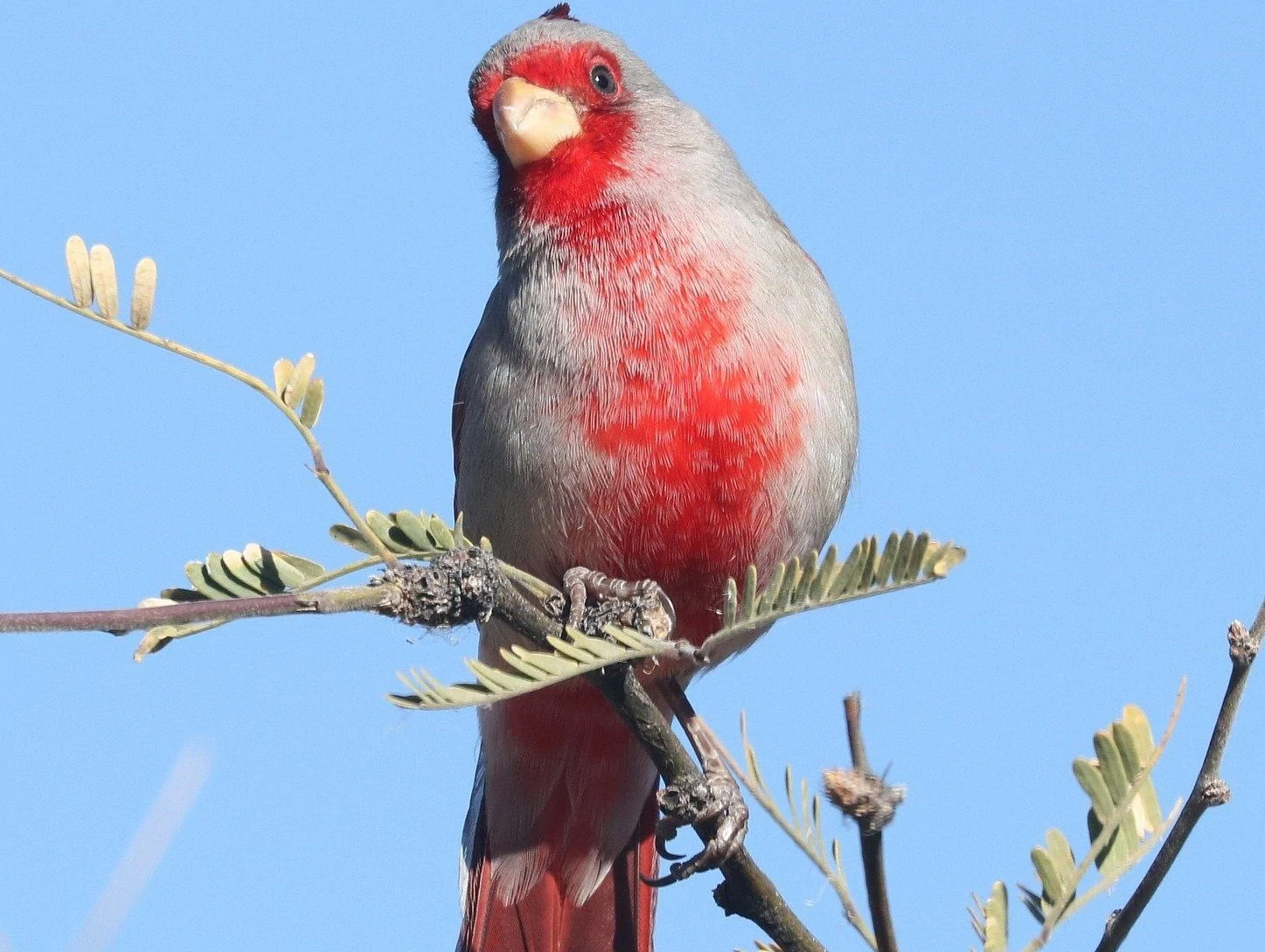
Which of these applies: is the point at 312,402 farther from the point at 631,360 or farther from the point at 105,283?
the point at 631,360

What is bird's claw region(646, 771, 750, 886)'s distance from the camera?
319 centimetres

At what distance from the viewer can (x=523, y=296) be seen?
4379 mm

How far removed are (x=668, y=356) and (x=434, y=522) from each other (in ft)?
5.44

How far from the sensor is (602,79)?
4855 millimetres

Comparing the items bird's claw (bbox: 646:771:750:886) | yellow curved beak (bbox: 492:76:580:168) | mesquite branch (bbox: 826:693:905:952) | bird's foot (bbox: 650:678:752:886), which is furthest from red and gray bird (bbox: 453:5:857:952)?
mesquite branch (bbox: 826:693:905:952)

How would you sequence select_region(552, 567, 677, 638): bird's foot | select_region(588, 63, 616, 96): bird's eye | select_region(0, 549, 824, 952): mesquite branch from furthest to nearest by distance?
select_region(588, 63, 616, 96): bird's eye, select_region(552, 567, 677, 638): bird's foot, select_region(0, 549, 824, 952): mesquite branch

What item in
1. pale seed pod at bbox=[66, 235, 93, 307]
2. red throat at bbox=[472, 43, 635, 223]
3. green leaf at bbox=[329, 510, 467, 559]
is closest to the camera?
pale seed pod at bbox=[66, 235, 93, 307]

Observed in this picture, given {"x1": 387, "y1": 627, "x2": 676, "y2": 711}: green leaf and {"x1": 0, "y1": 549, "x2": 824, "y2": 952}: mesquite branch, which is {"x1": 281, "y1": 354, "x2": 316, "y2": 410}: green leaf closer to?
{"x1": 0, "y1": 549, "x2": 824, "y2": 952}: mesquite branch

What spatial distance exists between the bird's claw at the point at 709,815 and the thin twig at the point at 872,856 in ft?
2.95

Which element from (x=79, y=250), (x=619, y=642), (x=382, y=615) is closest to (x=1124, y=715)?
(x=619, y=642)

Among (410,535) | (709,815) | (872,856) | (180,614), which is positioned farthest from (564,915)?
(180,614)

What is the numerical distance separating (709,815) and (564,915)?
2082mm

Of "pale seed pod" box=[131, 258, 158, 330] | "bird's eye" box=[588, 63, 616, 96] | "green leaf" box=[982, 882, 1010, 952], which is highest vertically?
"bird's eye" box=[588, 63, 616, 96]

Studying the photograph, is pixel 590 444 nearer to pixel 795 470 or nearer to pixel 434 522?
pixel 795 470
